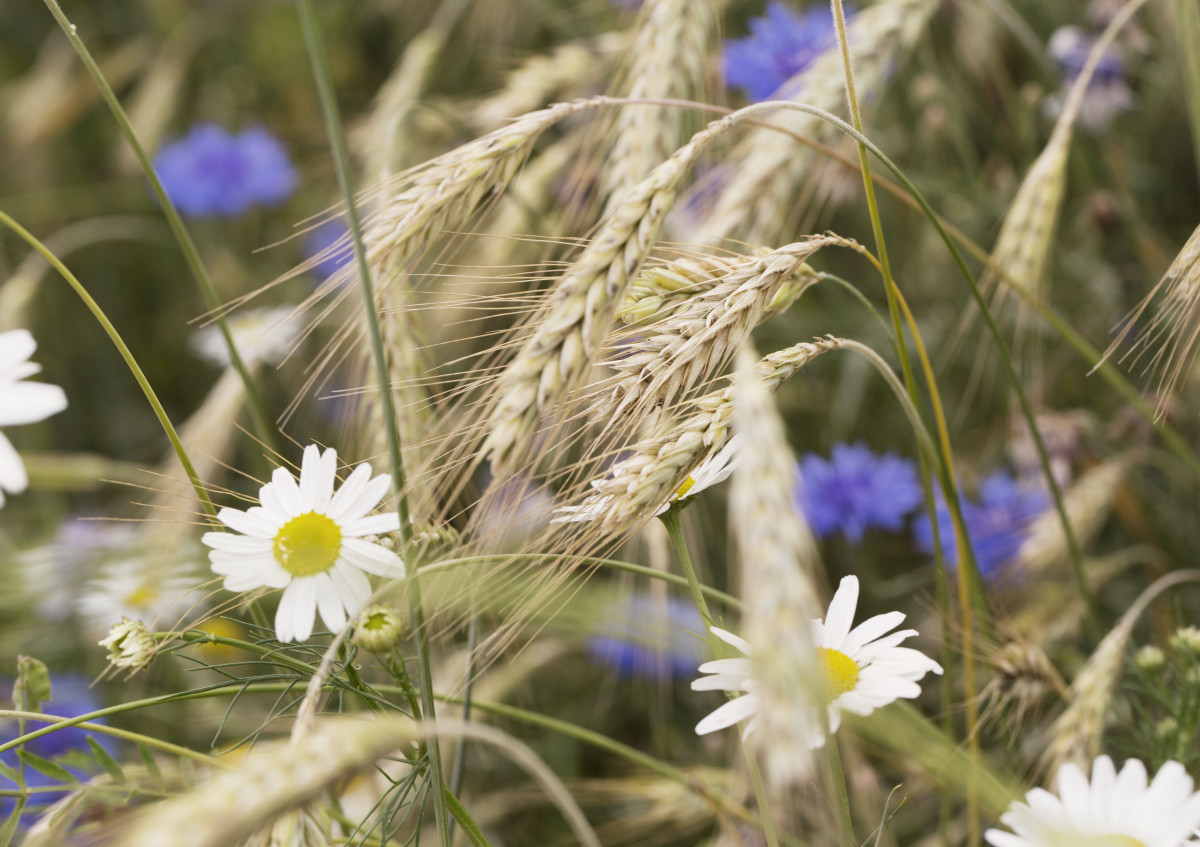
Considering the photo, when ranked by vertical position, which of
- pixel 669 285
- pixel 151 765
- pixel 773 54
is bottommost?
pixel 151 765

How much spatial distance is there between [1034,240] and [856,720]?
0.57 meters

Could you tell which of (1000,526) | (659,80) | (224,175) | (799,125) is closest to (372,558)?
(659,80)

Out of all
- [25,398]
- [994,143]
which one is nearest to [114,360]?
[25,398]

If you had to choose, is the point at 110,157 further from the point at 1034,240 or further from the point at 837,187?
the point at 1034,240

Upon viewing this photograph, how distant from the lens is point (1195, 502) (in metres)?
1.37

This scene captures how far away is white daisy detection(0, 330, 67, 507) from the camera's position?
1.53 ft

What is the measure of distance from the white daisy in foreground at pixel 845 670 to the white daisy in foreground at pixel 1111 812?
9 centimetres

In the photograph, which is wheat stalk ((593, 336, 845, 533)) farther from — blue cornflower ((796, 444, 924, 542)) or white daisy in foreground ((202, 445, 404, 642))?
blue cornflower ((796, 444, 924, 542))

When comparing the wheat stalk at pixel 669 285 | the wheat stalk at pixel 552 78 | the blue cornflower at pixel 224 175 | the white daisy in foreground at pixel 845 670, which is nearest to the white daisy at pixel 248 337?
the blue cornflower at pixel 224 175

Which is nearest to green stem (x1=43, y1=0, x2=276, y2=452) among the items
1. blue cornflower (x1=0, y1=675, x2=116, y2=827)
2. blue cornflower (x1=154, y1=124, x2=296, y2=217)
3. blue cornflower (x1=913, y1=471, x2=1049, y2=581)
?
blue cornflower (x1=0, y1=675, x2=116, y2=827)

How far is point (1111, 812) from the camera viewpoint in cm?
52

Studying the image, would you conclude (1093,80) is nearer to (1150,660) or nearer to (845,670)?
(1150,660)

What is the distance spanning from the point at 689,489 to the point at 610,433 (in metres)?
0.07

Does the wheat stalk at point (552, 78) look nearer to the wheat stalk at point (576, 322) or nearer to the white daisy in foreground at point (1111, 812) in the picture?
the wheat stalk at point (576, 322)
